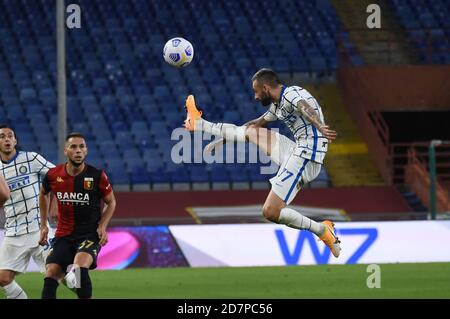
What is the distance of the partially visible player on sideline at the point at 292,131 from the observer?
457 inches

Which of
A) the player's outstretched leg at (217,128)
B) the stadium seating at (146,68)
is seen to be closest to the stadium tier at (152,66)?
the stadium seating at (146,68)

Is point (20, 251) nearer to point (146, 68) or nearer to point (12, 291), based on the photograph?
point (12, 291)

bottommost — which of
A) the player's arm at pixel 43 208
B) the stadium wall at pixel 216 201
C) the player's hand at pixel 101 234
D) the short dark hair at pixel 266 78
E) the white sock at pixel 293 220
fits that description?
the player's hand at pixel 101 234

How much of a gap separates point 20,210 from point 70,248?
1549 millimetres

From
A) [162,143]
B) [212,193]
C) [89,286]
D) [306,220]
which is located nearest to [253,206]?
[212,193]

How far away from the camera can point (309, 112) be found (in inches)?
448

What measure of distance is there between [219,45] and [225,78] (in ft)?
3.87

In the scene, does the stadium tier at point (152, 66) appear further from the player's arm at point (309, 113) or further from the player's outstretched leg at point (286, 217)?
the player's arm at point (309, 113)

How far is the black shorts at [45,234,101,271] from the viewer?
10773 millimetres

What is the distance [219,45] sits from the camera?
27.5m

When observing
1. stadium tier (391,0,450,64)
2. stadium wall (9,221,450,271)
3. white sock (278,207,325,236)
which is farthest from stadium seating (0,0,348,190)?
white sock (278,207,325,236)

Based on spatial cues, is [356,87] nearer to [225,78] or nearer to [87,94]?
[225,78]

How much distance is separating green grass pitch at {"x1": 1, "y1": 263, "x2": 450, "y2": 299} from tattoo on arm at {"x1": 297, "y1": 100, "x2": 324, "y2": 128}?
8.80ft

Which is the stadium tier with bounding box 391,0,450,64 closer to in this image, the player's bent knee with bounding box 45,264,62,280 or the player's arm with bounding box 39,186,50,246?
the player's arm with bounding box 39,186,50,246
